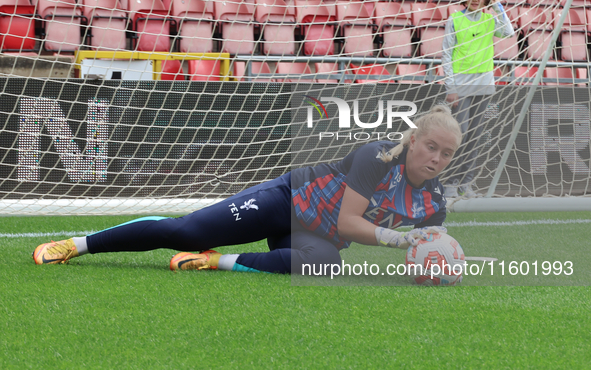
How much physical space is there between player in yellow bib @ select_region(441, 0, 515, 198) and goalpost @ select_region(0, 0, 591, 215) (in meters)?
0.07

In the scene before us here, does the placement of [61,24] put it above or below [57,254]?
above

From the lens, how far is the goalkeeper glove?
70.4 inches

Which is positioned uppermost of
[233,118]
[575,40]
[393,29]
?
[393,29]

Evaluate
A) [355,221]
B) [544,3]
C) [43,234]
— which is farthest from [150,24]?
[355,221]

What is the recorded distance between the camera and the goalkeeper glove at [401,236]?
1788 mm

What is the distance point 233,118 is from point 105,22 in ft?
5.64

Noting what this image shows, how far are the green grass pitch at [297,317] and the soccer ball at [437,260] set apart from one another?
0.04 meters

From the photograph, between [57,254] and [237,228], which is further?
[57,254]

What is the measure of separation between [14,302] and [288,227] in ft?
2.88

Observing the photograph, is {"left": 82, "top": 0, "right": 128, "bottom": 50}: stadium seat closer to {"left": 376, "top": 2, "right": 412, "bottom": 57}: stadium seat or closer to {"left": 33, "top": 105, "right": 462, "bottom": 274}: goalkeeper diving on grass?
{"left": 376, "top": 2, "right": 412, "bottom": 57}: stadium seat

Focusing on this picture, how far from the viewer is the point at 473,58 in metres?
3.07

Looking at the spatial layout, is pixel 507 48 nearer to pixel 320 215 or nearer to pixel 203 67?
pixel 320 215


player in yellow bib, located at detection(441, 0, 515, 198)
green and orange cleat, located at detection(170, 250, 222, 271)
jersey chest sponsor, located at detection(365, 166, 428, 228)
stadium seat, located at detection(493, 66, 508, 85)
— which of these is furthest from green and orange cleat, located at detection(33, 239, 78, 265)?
stadium seat, located at detection(493, 66, 508, 85)

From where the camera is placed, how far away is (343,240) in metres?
1.90
